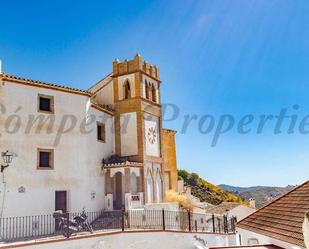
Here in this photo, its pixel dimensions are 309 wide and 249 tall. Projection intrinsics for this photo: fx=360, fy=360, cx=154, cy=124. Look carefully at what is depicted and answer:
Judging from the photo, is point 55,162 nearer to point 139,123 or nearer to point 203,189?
point 139,123

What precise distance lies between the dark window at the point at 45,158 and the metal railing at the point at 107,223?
2795 mm

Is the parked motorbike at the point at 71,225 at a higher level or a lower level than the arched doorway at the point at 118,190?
lower

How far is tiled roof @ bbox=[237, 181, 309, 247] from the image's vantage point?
1130 centimetres

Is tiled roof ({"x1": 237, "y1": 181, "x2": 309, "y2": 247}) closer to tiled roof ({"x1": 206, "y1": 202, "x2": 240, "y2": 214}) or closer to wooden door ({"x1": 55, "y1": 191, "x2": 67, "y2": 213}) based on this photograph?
wooden door ({"x1": 55, "y1": 191, "x2": 67, "y2": 213})

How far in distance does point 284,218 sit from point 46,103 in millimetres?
14158

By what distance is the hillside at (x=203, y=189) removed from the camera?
59500mm

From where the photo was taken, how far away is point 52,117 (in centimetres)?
2058

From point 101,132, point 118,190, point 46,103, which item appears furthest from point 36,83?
point 118,190

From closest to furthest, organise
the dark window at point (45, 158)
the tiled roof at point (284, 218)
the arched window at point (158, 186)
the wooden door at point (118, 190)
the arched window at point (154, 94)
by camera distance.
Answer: the tiled roof at point (284, 218), the dark window at point (45, 158), the wooden door at point (118, 190), the arched window at point (158, 186), the arched window at point (154, 94)

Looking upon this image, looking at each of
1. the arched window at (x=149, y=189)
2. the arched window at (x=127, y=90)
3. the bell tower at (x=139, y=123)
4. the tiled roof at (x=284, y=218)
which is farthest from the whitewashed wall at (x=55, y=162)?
the tiled roof at (x=284, y=218)

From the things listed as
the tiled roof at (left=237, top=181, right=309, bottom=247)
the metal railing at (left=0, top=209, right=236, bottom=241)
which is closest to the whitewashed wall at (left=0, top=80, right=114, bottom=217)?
the metal railing at (left=0, top=209, right=236, bottom=241)

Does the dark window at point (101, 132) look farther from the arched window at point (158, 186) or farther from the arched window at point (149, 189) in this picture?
the arched window at point (158, 186)

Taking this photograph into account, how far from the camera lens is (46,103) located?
2070 centimetres

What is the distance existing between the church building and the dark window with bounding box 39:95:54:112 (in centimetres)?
6
